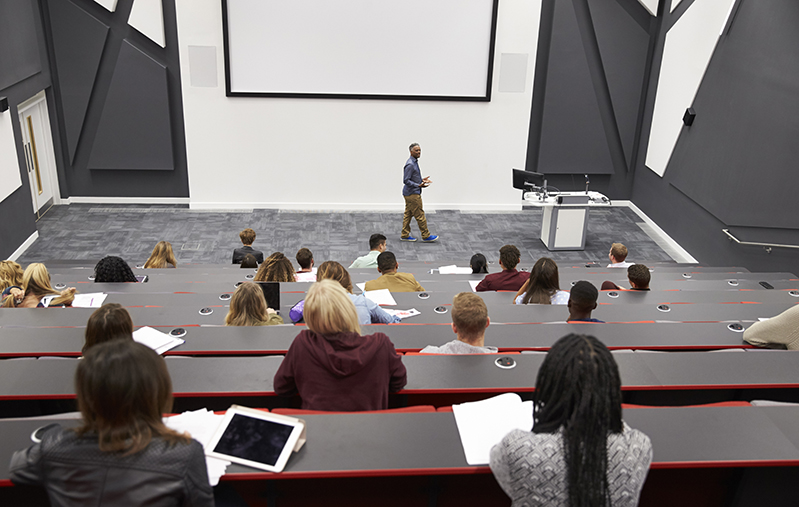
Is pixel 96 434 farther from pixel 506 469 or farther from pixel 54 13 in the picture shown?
pixel 54 13

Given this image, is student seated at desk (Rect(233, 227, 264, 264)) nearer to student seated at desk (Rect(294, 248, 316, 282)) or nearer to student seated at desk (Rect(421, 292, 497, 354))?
student seated at desk (Rect(294, 248, 316, 282))

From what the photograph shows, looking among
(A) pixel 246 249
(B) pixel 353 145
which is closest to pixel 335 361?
(A) pixel 246 249

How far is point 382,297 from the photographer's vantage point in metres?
4.42

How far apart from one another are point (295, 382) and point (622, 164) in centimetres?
879

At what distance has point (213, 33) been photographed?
899 cm

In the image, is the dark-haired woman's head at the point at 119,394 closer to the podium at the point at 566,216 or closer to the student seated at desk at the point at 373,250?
the student seated at desk at the point at 373,250

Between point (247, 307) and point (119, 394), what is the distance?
74.5 inches

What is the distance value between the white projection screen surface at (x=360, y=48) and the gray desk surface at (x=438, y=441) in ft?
25.2

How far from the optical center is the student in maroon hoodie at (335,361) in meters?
2.49

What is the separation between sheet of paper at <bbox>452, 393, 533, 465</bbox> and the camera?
2.16 meters

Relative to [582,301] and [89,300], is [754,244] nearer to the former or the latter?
[582,301]

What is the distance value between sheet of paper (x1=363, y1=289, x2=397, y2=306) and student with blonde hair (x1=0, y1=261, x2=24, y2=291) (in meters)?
2.47

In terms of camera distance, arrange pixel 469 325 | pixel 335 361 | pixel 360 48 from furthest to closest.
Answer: pixel 360 48 → pixel 469 325 → pixel 335 361

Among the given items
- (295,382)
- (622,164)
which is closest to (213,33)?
(622,164)
